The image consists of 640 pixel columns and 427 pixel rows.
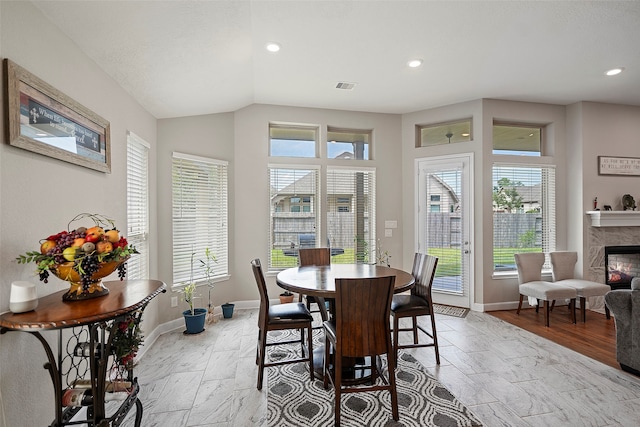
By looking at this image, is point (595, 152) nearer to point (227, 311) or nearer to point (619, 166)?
point (619, 166)

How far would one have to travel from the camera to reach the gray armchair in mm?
2633

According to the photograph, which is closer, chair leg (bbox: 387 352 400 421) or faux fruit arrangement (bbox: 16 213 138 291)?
faux fruit arrangement (bbox: 16 213 138 291)

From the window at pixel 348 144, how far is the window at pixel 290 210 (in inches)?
18.4

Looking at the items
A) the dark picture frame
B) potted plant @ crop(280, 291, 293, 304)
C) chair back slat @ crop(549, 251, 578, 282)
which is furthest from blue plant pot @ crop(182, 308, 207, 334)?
chair back slat @ crop(549, 251, 578, 282)

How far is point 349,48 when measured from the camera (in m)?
3.04

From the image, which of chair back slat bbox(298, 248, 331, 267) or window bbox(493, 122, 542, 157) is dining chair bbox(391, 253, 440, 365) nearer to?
chair back slat bbox(298, 248, 331, 267)

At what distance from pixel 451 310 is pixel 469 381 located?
76.9 inches

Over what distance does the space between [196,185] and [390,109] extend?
3046 millimetres

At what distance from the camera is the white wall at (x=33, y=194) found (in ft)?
5.04

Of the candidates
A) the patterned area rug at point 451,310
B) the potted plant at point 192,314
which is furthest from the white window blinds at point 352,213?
the potted plant at point 192,314

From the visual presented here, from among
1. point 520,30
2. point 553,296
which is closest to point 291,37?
point 520,30

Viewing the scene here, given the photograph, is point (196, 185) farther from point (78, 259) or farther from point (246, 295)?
point (78, 259)

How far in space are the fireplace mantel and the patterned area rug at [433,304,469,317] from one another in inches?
90.1

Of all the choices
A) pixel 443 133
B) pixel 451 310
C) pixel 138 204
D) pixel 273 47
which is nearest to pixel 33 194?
pixel 138 204
